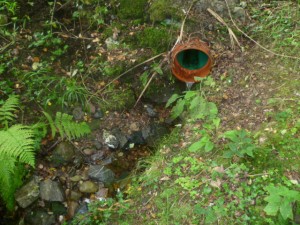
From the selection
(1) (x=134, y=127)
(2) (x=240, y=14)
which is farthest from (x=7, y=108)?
(2) (x=240, y=14)

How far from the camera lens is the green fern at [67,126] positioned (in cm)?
344

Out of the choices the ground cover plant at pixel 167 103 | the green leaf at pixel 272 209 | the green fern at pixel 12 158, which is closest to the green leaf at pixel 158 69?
the ground cover plant at pixel 167 103

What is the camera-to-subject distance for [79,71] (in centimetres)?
402

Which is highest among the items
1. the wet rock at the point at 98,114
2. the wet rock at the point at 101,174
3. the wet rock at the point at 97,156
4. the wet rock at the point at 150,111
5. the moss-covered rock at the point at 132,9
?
the moss-covered rock at the point at 132,9

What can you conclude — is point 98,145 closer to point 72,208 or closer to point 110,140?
point 110,140

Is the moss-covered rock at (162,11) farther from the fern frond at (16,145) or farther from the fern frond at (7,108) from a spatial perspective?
the fern frond at (16,145)

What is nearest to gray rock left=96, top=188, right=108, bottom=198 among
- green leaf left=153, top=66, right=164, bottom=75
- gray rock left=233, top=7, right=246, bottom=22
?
green leaf left=153, top=66, right=164, bottom=75

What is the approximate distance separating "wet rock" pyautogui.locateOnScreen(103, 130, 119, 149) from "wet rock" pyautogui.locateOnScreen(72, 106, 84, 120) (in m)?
0.34

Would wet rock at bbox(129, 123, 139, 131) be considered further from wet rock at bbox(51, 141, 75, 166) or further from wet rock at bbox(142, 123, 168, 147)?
wet rock at bbox(51, 141, 75, 166)

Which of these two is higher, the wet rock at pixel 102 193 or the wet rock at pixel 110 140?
the wet rock at pixel 110 140

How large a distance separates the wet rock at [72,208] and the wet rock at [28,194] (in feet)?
1.08

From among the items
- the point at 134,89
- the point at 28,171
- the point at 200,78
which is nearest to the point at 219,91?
the point at 200,78

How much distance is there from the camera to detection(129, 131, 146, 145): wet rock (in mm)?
3871

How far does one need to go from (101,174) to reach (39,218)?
0.73 metres
